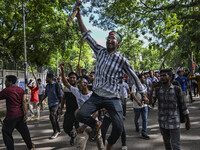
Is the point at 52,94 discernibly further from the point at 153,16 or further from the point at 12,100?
the point at 153,16

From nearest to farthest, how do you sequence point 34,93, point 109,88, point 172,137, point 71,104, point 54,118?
point 109,88 → point 172,137 → point 71,104 → point 54,118 → point 34,93

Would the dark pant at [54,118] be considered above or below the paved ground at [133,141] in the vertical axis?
above

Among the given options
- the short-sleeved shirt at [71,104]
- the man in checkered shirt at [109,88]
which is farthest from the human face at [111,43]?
the short-sleeved shirt at [71,104]

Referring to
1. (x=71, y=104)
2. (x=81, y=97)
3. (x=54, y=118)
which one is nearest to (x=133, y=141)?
(x=71, y=104)

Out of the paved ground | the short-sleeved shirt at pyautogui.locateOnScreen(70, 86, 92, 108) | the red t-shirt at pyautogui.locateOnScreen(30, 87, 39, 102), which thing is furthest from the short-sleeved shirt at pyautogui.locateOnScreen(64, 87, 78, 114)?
the red t-shirt at pyautogui.locateOnScreen(30, 87, 39, 102)

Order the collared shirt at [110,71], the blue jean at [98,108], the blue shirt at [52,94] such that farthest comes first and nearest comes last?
the blue shirt at [52,94] → the collared shirt at [110,71] → the blue jean at [98,108]

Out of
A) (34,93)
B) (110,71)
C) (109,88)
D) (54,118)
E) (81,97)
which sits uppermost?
(110,71)

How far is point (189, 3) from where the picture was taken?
12281 millimetres

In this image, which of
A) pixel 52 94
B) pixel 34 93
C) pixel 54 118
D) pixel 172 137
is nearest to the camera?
pixel 172 137

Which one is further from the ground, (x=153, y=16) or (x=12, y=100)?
(x=153, y=16)

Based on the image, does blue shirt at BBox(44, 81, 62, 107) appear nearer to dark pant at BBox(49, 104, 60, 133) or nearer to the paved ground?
dark pant at BBox(49, 104, 60, 133)

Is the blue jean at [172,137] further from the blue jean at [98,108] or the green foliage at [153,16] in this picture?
the green foliage at [153,16]

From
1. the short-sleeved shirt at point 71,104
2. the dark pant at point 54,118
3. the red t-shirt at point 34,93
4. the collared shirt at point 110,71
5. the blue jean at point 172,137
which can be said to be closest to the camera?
A: the collared shirt at point 110,71

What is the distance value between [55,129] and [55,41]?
1710 cm
